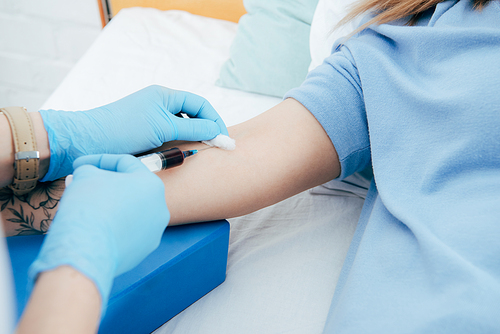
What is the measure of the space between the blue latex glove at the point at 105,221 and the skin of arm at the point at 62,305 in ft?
0.04

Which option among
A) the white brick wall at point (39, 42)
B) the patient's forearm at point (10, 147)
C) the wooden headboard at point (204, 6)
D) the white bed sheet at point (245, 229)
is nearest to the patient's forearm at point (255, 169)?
the white bed sheet at point (245, 229)

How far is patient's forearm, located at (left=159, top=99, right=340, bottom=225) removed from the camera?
0.67m

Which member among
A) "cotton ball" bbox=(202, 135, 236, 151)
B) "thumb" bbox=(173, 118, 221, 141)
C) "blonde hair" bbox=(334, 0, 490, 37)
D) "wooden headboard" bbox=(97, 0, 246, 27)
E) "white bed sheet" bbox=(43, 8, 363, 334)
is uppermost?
"blonde hair" bbox=(334, 0, 490, 37)

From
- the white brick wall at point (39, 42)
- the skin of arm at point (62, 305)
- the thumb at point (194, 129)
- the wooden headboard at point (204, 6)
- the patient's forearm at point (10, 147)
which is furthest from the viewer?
the white brick wall at point (39, 42)

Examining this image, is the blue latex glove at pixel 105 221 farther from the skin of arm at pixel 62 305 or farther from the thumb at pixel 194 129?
the thumb at pixel 194 129

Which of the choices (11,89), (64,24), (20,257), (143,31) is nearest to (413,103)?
(20,257)

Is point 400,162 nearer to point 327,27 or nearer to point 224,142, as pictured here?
point 224,142

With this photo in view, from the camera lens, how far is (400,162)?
0.65 metres

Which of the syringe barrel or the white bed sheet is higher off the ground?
the syringe barrel

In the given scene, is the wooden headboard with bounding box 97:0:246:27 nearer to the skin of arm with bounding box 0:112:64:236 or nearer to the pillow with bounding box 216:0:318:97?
the pillow with bounding box 216:0:318:97

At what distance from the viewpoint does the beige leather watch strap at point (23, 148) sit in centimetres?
61

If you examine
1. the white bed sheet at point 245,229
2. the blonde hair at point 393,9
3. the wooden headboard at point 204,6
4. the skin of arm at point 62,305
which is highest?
the blonde hair at point 393,9

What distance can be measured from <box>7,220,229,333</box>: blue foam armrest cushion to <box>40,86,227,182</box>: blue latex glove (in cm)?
18

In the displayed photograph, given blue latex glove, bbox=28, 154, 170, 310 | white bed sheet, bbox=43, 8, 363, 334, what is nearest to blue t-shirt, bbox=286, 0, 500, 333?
white bed sheet, bbox=43, 8, 363, 334
